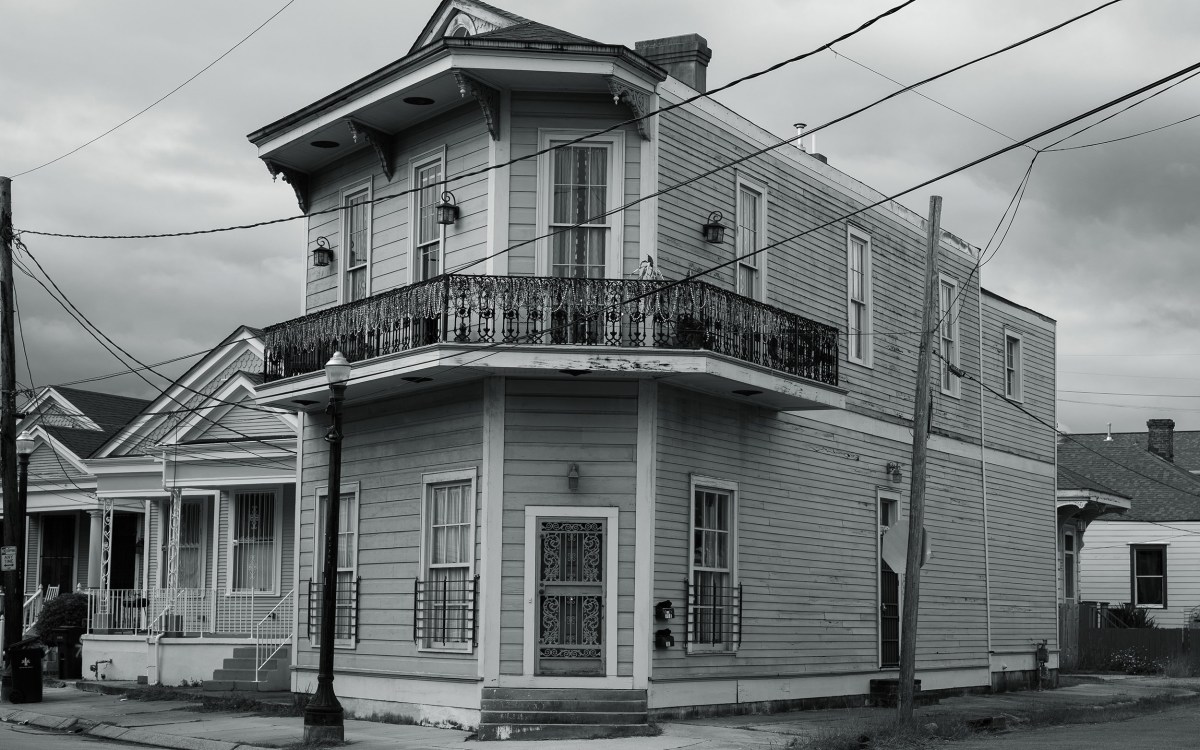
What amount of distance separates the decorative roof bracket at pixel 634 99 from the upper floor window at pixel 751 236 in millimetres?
2561

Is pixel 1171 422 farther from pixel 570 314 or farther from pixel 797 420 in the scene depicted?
pixel 570 314

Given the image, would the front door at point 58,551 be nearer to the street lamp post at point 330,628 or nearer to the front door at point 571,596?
the street lamp post at point 330,628

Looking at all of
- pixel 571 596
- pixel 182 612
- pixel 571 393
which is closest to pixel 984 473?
pixel 571 393

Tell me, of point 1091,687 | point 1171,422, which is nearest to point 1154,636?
point 1091,687

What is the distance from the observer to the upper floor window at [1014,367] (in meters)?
28.1

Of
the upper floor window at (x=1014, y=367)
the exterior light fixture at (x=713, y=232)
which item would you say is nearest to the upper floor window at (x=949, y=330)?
the upper floor window at (x=1014, y=367)

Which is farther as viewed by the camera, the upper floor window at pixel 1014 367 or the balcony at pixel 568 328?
the upper floor window at pixel 1014 367

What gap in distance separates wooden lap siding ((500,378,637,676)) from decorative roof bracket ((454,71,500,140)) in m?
3.33

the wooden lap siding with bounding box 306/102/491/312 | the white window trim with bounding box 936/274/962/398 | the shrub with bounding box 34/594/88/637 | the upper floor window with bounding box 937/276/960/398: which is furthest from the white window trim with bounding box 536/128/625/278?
the shrub with bounding box 34/594/88/637

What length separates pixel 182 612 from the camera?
2583cm

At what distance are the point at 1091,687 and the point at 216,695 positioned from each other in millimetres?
17230

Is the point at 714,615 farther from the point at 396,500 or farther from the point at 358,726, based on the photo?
the point at 358,726

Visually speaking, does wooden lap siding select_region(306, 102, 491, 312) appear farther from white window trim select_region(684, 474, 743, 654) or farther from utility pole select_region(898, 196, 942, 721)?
utility pole select_region(898, 196, 942, 721)

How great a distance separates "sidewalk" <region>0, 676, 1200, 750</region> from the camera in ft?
50.7
